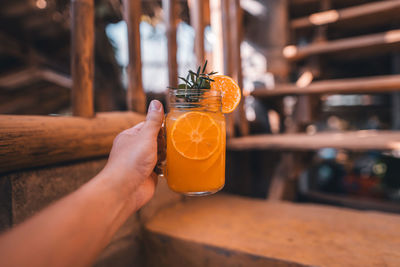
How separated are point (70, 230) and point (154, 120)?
388 mm

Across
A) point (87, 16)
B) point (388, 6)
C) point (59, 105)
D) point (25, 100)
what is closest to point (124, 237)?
point (87, 16)

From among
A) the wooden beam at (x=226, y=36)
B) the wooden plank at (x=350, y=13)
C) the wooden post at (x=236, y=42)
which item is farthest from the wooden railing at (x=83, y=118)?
the wooden plank at (x=350, y=13)

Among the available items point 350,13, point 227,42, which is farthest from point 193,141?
point 350,13

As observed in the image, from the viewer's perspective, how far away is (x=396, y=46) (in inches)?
88.6

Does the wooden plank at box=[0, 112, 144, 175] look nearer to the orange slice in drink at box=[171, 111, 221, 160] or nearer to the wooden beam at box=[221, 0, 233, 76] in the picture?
the orange slice in drink at box=[171, 111, 221, 160]

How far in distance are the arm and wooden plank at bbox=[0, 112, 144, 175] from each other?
1.10ft

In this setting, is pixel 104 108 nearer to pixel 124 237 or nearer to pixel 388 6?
pixel 124 237

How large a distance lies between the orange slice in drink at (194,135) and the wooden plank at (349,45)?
6.54 ft

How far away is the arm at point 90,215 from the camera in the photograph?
44cm

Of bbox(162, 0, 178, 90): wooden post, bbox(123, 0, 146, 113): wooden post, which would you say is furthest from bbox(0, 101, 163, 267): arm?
bbox(162, 0, 178, 90): wooden post

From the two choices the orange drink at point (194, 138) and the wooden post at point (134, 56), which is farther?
the wooden post at point (134, 56)

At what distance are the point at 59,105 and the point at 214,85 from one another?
6.85m

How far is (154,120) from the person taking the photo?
2.59 ft

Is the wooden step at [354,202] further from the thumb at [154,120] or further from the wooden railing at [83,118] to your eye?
the thumb at [154,120]
